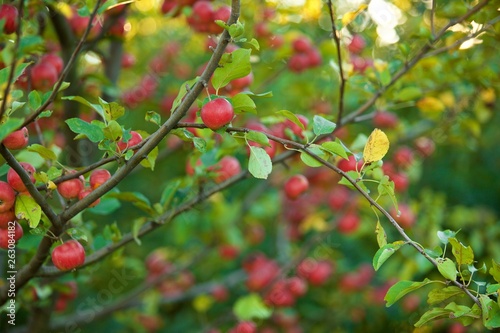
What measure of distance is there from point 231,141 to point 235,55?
46cm

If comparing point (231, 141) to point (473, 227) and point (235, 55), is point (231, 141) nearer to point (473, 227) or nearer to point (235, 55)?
point (235, 55)

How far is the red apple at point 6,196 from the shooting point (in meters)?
0.92

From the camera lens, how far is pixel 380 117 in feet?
6.84

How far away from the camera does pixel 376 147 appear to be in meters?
0.95

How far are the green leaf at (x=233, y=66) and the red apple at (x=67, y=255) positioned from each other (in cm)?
38

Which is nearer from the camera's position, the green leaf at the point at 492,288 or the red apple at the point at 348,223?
the green leaf at the point at 492,288

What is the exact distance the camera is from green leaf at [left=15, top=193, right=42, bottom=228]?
0.91 m

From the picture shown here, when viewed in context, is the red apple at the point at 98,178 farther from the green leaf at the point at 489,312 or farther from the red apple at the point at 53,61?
the green leaf at the point at 489,312

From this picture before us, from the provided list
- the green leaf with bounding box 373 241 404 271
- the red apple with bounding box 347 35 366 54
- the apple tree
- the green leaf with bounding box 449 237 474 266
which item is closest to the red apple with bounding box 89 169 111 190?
the apple tree

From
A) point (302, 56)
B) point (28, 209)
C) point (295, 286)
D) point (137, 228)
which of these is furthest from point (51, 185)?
point (295, 286)

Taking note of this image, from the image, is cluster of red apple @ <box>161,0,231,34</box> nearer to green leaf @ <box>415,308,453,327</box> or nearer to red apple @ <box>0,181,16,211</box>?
red apple @ <box>0,181,16,211</box>

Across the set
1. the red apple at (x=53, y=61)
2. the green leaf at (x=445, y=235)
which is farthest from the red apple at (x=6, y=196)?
the green leaf at (x=445, y=235)

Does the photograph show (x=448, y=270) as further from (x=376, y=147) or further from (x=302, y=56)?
(x=302, y=56)

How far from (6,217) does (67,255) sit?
0.39 ft
